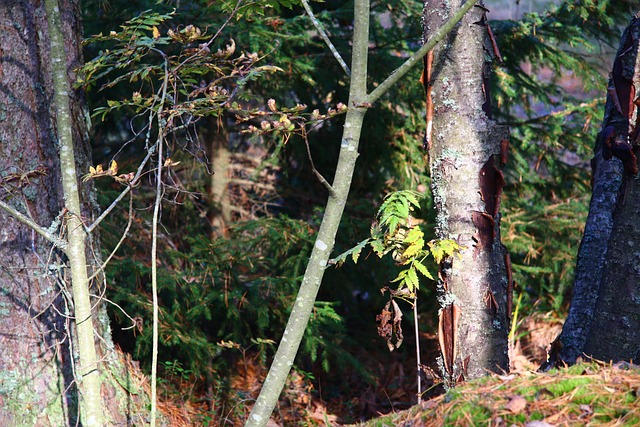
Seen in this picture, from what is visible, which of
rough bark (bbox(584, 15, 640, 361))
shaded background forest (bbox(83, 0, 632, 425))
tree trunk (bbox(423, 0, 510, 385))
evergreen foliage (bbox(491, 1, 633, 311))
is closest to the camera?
rough bark (bbox(584, 15, 640, 361))

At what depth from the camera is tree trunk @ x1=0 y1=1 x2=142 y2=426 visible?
112 inches

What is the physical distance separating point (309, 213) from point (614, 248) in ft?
11.2

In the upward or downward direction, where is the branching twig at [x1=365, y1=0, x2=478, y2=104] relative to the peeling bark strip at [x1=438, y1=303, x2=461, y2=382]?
upward

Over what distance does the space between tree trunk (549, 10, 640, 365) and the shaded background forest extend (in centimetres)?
156

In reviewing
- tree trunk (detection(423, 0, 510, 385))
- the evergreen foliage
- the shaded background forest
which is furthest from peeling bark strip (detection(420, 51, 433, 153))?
the evergreen foliage

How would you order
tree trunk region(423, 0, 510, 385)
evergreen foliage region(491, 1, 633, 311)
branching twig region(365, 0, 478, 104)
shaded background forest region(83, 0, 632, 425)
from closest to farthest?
branching twig region(365, 0, 478, 104) → tree trunk region(423, 0, 510, 385) → shaded background forest region(83, 0, 632, 425) → evergreen foliage region(491, 1, 633, 311)

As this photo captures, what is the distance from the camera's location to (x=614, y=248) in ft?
8.08

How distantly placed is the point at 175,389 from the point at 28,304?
1.62m

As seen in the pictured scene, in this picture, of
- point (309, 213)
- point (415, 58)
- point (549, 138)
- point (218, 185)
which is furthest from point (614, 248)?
point (218, 185)

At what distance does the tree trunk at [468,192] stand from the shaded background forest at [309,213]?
1429 millimetres

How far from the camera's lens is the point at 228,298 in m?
4.20

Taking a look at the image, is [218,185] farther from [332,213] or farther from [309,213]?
[332,213]

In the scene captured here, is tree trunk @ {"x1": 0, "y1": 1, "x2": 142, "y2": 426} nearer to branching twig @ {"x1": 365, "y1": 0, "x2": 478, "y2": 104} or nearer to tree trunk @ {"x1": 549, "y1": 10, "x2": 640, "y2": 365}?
branching twig @ {"x1": 365, "y1": 0, "x2": 478, "y2": 104}

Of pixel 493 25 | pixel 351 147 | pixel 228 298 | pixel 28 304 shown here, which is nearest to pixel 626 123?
pixel 351 147
